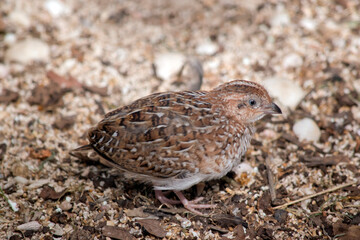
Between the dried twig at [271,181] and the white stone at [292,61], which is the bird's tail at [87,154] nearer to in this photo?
the dried twig at [271,181]

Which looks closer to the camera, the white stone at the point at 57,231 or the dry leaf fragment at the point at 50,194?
the white stone at the point at 57,231

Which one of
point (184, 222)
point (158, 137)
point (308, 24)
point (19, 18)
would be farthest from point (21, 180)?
point (308, 24)

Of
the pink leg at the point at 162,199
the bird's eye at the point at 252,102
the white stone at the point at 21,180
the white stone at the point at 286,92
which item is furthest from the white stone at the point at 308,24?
the white stone at the point at 21,180

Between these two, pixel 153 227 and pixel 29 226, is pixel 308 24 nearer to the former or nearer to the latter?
pixel 153 227

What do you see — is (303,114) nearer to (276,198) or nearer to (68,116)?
(276,198)

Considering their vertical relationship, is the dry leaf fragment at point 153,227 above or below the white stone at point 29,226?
above

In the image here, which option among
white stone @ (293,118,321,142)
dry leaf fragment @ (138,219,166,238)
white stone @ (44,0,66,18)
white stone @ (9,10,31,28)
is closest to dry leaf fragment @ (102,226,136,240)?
dry leaf fragment @ (138,219,166,238)

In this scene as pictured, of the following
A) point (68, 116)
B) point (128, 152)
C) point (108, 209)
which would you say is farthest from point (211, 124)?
point (68, 116)
